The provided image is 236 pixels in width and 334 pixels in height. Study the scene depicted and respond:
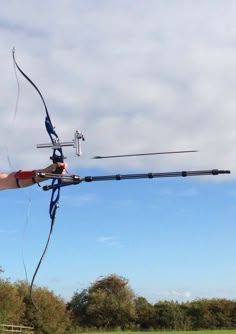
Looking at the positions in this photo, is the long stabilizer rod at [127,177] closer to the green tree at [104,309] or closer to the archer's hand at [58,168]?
the archer's hand at [58,168]

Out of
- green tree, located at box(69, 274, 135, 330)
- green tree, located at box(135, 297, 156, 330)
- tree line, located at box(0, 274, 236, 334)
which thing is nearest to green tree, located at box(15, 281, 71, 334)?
tree line, located at box(0, 274, 236, 334)

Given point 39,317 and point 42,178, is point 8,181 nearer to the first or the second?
point 42,178

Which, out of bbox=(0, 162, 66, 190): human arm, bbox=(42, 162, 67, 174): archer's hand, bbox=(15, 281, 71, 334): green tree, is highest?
bbox=(15, 281, 71, 334): green tree

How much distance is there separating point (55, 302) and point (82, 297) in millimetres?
26356

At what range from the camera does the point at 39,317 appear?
6081 centimetres

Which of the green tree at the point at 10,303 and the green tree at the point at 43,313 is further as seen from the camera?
the green tree at the point at 43,313

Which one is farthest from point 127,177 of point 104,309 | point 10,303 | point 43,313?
point 104,309

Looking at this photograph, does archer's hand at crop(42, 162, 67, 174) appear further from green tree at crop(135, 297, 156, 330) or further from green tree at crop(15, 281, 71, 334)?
green tree at crop(135, 297, 156, 330)

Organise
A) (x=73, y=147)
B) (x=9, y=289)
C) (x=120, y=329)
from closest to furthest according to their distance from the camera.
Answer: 1. (x=73, y=147)
2. (x=9, y=289)
3. (x=120, y=329)

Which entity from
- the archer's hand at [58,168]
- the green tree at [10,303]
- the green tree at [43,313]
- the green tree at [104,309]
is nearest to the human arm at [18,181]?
the archer's hand at [58,168]

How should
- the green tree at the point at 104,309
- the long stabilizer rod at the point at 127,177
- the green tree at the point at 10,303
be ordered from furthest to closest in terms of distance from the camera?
the green tree at the point at 104,309 < the green tree at the point at 10,303 < the long stabilizer rod at the point at 127,177

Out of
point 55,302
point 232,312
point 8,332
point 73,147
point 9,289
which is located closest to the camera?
point 73,147

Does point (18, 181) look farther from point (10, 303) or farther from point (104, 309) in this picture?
point (104, 309)

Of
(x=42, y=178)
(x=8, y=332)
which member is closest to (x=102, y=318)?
(x=8, y=332)
